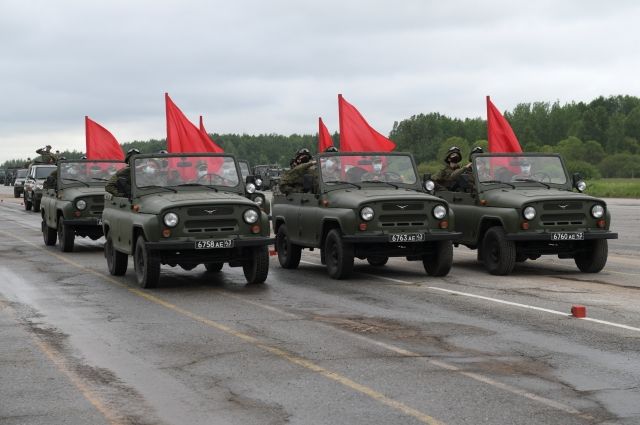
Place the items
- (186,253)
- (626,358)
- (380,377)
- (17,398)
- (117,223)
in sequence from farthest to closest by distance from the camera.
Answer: (117,223) < (186,253) < (626,358) < (380,377) < (17,398)

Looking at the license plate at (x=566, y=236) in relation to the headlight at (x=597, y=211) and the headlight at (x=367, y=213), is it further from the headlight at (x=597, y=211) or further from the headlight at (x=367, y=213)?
the headlight at (x=367, y=213)

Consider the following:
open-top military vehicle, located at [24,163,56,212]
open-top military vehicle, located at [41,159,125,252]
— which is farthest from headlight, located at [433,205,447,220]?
open-top military vehicle, located at [24,163,56,212]

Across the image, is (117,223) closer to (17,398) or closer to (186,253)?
(186,253)

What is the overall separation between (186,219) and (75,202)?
7.78m

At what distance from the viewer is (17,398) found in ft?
24.4

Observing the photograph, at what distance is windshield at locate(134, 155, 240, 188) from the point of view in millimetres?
15430

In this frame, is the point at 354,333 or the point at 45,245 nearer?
the point at 354,333

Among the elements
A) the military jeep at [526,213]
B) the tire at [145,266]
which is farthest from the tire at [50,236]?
the military jeep at [526,213]

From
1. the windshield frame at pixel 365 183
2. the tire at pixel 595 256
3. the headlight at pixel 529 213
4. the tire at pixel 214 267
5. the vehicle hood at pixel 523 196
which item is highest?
the windshield frame at pixel 365 183

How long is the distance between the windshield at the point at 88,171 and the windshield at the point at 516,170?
9.11 m

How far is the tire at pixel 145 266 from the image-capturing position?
14.1 metres

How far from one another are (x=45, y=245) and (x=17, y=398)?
16.3 meters

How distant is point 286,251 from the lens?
17.6 m

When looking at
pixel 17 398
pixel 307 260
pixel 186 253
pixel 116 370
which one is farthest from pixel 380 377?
pixel 307 260
